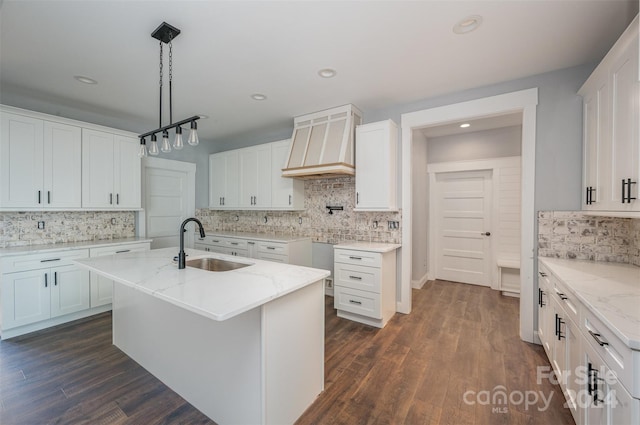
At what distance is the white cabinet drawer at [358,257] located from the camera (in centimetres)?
307

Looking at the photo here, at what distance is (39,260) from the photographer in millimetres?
2953

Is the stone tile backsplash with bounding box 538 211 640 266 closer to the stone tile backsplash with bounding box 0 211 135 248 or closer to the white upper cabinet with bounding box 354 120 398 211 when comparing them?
the white upper cabinet with bounding box 354 120 398 211

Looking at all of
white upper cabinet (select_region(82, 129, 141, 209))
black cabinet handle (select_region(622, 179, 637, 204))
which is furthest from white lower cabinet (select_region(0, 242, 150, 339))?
black cabinet handle (select_region(622, 179, 637, 204))

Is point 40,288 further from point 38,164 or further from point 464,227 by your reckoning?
point 464,227

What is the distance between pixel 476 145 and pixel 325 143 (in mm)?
2877

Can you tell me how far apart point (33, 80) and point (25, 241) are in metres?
1.87

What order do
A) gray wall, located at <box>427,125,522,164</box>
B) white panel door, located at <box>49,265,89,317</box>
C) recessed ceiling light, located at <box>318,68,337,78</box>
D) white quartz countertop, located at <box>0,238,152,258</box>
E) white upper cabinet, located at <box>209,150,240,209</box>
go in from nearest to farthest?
recessed ceiling light, located at <box>318,68,337,78</box>
white quartz countertop, located at <box>0,238,152,258</box>
white panel door, located at <box>49,265,89,317</box>
gray wall, located at <box>427,125,522,164</box>
white upper cabinet, located at <box>209,150,240,209</box>

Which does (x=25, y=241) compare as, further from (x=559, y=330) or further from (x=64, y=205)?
(x=559, y=330)

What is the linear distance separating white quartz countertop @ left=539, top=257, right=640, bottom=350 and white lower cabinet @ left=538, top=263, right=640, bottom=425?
53 millimetres

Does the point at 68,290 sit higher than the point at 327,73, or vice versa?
the point at 327,73

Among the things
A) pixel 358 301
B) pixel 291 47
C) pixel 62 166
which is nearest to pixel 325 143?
pixel 291 47

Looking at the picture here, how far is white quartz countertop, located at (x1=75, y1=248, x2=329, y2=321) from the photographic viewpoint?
133cm

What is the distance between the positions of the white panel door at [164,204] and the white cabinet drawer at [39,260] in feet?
4.21

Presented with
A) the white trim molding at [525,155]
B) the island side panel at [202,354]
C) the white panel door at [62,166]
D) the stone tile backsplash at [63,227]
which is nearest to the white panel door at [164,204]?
the stone tile backsplash at [63,227]
